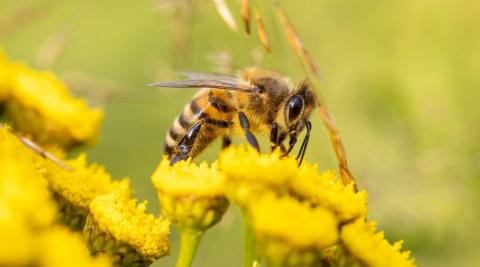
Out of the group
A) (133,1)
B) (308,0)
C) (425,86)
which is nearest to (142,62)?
(133,1)

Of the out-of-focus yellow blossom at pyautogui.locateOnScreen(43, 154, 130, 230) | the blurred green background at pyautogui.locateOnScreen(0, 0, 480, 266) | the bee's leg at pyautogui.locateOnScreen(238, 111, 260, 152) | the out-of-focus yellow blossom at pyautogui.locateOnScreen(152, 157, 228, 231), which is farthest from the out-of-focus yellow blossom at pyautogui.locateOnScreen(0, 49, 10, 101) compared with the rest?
the out-of-focus yellow blossom at pyautogui.locateOnScreen(152, 157, 228, 231)

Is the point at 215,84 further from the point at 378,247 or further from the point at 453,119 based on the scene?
the point at 453,119

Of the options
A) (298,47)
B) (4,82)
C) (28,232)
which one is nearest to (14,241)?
(28,232)

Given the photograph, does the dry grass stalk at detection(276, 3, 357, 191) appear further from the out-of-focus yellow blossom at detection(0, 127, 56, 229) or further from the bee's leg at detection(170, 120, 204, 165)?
the out-of-focus yellow blossom at detection(0, 127, 56, 229)

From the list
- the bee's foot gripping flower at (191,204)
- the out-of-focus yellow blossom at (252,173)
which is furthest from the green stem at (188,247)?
the out-of-focus yellow blossom at (252,173)

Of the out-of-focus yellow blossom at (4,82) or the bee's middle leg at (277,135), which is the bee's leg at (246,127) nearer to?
the bee's middle leg at (277,135)

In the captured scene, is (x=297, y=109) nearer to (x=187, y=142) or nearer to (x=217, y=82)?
(x=217, y=82)
